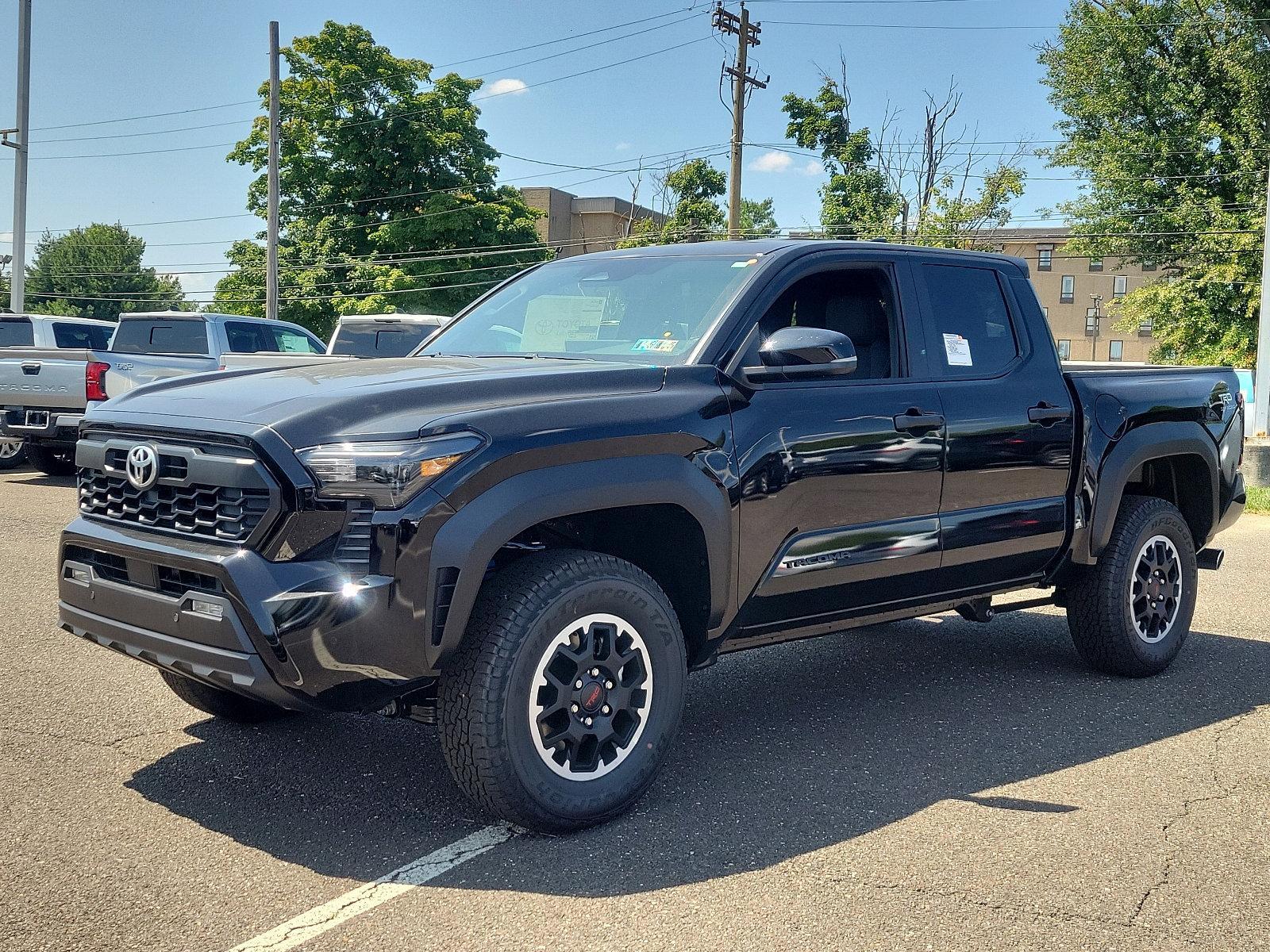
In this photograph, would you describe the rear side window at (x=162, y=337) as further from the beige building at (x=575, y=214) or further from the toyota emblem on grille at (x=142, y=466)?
the beige building at (x=575, y=214)

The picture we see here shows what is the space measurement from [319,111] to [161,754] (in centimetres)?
4683

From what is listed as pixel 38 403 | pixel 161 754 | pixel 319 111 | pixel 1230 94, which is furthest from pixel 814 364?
pixel 319 111

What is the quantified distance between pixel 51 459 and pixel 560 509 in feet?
41.8

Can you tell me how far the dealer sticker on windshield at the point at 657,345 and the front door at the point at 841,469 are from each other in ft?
0.90

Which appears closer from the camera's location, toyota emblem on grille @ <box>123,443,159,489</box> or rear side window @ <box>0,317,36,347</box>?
toyota emblem on grille @ <box>123,443,159,489</box>

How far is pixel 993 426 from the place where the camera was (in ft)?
17.0

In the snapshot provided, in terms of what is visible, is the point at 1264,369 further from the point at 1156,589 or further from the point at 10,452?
the point at 10,452

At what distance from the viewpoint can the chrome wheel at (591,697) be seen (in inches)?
152

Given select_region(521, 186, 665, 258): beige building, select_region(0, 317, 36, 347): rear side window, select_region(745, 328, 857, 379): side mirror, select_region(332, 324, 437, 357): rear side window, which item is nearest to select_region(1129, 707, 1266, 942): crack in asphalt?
select_region(745, 328, 857, 379): side mirror

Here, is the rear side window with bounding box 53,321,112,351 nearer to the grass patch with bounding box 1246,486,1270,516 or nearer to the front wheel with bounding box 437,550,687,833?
the grass patch with bounding box 1246,486,1270,516

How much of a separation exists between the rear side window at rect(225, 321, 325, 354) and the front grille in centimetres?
1095

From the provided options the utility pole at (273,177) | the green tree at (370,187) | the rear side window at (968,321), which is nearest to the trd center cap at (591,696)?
the rear side window at (968,321)

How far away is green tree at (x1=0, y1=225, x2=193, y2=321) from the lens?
3944 inches

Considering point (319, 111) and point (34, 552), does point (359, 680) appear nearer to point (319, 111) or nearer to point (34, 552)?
point (34, 552)
